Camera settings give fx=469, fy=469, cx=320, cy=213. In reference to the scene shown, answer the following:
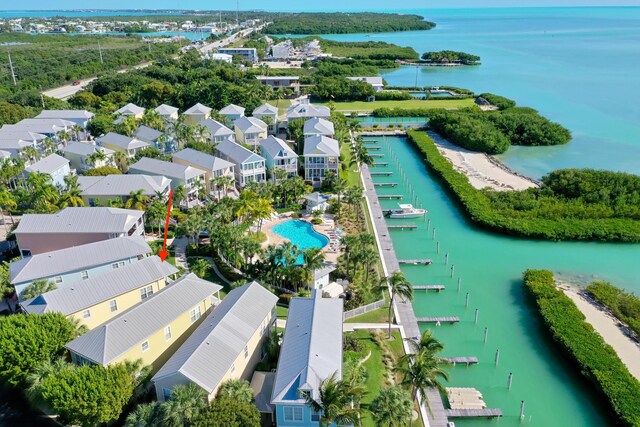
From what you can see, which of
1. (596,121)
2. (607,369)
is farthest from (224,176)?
(596,121)

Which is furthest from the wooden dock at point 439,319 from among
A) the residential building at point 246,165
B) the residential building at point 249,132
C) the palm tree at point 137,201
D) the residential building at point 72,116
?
the residential building at point 72,116

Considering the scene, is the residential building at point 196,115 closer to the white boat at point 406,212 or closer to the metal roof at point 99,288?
the white boat at point 406,212

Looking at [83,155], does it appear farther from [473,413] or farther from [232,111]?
[473,413]

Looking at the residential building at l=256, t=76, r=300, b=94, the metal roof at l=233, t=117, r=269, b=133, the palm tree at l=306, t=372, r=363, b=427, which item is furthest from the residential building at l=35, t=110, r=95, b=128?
the palm tree at l=306, t=372, r=363, b=427

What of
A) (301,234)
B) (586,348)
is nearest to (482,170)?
(301,234)

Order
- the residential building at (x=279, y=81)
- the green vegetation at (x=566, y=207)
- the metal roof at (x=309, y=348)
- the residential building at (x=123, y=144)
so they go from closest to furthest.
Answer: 1. the metal roof at (x=309, y=348)
2. the green vegetation at (x=566, y=207)
3. the residential building at (x=123, y=144)
4. the residential building at (x=279, y=81)

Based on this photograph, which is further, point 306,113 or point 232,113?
point 306,113
